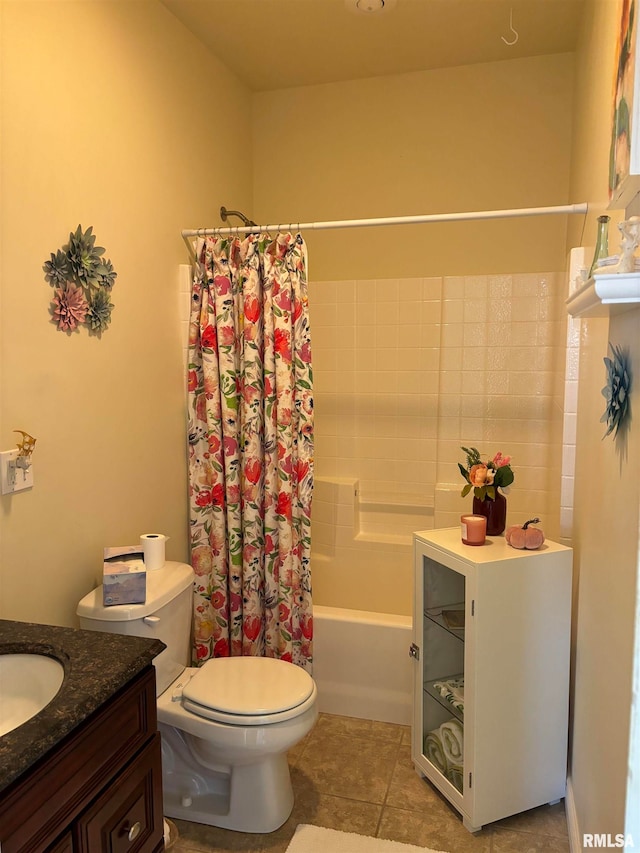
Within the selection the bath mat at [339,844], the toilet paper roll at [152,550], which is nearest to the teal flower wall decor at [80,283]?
the toilet paper roll at [152,550]

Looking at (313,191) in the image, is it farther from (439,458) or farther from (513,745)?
(513,745)

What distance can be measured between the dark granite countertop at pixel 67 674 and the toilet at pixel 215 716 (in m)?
0.43

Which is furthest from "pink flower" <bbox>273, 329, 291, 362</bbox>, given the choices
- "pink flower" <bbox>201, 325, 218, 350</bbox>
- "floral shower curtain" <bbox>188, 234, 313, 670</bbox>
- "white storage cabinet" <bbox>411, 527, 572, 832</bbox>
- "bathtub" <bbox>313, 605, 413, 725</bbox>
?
"bathtub" <bbox>313, 605, 413, 725</bbox>

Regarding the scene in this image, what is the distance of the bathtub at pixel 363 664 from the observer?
2543mm

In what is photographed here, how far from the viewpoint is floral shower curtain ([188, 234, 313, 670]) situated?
2.41 m

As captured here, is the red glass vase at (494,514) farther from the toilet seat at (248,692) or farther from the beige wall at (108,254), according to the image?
the beige wall at (108,254)

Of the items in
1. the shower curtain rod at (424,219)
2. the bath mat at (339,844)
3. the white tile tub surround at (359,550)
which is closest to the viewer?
the bath mat at (339,844)

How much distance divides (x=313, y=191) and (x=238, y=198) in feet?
1.33

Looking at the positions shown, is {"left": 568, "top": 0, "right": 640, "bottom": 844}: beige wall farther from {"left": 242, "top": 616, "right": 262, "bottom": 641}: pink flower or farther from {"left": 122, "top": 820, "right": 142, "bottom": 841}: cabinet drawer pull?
{"left": 242, "top": 616, "right": 262, "bottom": 641}: pink flower

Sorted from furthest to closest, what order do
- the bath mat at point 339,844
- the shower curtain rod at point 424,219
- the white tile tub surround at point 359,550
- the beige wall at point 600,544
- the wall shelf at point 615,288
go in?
1. the white tile tub surround at point 359,550
2. the shower curtain rod at point 424,219
3. the bath mat at point 339,844
4. the beige wall at point 600,544
5. the wall shelf at point 615,288

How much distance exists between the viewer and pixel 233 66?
2.98 meters

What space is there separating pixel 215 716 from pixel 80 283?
1355 millimetres

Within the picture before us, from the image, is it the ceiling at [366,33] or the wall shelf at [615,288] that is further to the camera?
the ceiling at [366,33]

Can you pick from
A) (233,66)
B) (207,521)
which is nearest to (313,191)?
(233,66)
